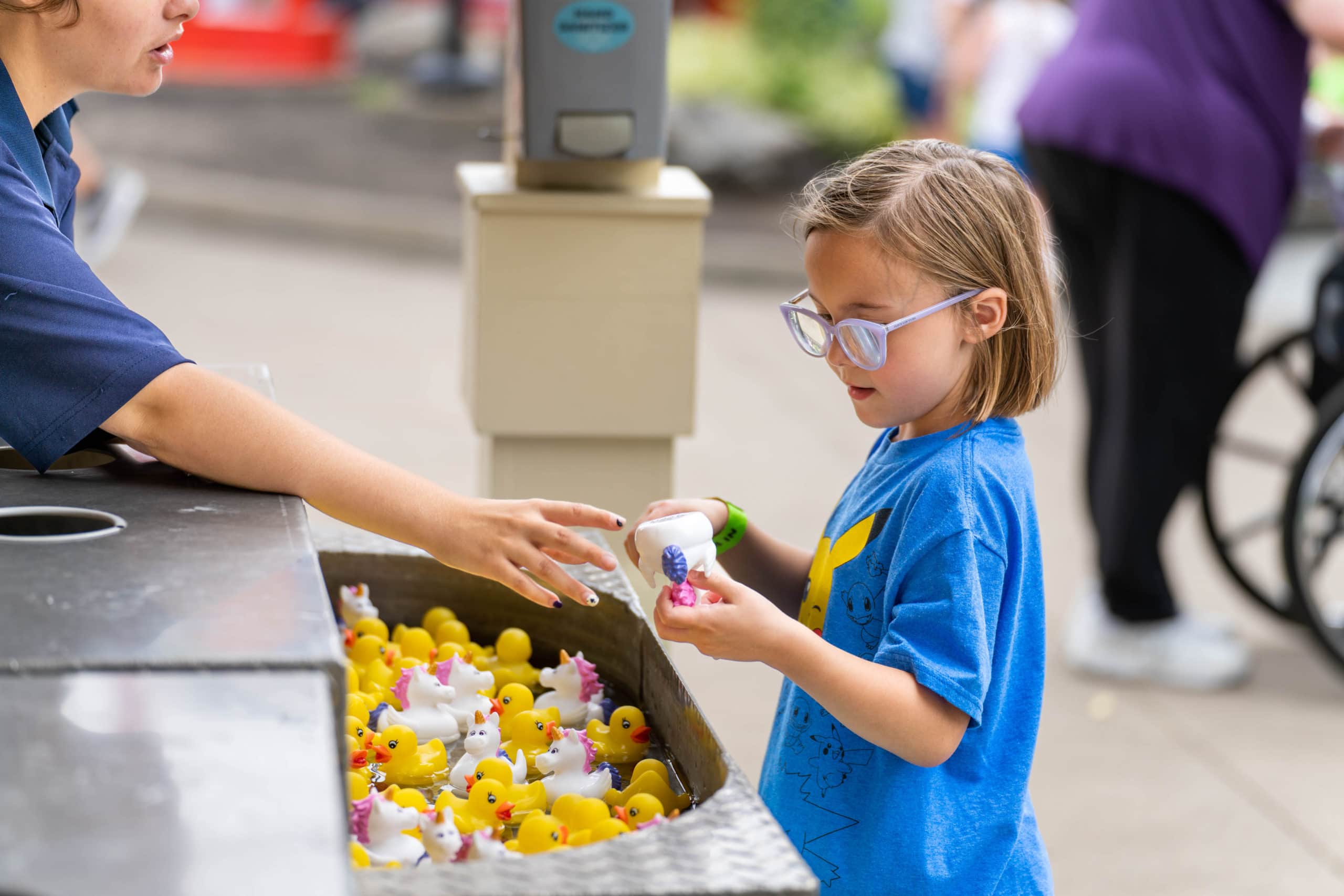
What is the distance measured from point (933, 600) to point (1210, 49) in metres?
2.53

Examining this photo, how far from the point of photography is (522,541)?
4.91 feet

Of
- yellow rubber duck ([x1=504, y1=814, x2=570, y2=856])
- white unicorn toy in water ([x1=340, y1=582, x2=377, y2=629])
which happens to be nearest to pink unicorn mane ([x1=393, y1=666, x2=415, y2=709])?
white unicorn toy in water ([x1=340, y1=582, x2=377, y2=629])

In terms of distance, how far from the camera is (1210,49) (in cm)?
352

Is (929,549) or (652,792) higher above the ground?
(929,549)

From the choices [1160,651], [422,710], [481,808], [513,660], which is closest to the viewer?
[481,808]

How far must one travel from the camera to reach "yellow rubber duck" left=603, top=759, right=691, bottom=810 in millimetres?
1557

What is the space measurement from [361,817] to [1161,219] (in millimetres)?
2655

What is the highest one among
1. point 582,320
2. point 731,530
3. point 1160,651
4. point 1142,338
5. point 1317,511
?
point 731,530

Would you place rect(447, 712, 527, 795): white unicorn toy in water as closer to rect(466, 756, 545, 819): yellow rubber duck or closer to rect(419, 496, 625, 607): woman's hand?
rect(466, 756, 545, 819): yellow rubber duck

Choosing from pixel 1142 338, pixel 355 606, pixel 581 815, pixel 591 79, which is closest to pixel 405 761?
pixel 581 815

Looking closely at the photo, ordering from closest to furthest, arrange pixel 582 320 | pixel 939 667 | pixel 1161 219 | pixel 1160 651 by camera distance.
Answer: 1. pixel 939 667
2. pixel 582 320
3. pixel 1161 219
4. pixel 1160 651

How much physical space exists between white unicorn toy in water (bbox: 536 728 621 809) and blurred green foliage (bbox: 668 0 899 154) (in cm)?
858

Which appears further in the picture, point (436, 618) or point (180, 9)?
point (436, 618)

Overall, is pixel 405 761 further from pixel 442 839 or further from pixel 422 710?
pixel 442 839
